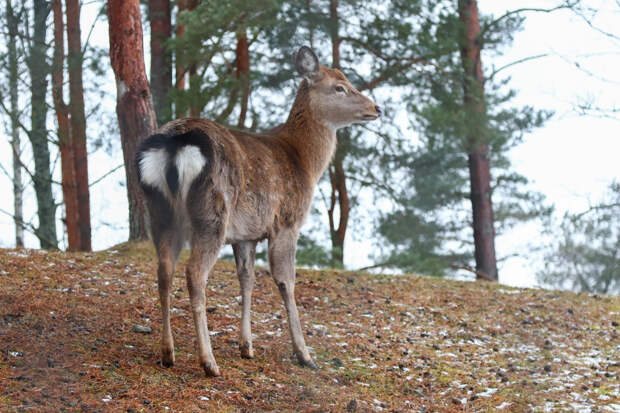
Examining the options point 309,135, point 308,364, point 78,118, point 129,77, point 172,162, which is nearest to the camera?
point 172,162

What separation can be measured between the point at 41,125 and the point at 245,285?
9.81 meters

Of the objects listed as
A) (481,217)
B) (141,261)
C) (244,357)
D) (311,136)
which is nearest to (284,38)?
(481,217)

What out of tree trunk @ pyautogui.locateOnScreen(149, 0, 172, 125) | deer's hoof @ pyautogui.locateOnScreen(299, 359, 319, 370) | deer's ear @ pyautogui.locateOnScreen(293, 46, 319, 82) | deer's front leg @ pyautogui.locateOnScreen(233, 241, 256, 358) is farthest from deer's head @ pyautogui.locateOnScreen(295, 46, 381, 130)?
tree trunk @ pyautogui.locateOnScreen(149, 0, 172, 125)

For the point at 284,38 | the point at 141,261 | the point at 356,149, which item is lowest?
the point at 141,261

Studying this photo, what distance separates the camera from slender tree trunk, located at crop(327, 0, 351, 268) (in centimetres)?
1461

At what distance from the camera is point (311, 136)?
6480 mm

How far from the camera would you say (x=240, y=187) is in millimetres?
5273

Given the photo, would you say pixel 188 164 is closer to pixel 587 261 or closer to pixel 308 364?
pixel 308 364

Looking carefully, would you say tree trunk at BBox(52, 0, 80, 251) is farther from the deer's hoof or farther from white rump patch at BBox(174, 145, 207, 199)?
white rump patch at BBox(174, 145, 207, 199)

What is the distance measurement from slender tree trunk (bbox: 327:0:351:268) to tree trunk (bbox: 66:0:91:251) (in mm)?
5056

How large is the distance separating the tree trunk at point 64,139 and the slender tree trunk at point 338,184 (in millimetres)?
5311

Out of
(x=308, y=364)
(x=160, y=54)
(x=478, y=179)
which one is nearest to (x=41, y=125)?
(x=160, y=54)

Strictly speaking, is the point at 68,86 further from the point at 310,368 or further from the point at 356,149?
the point at 310,368

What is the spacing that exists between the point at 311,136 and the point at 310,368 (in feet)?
7.01
